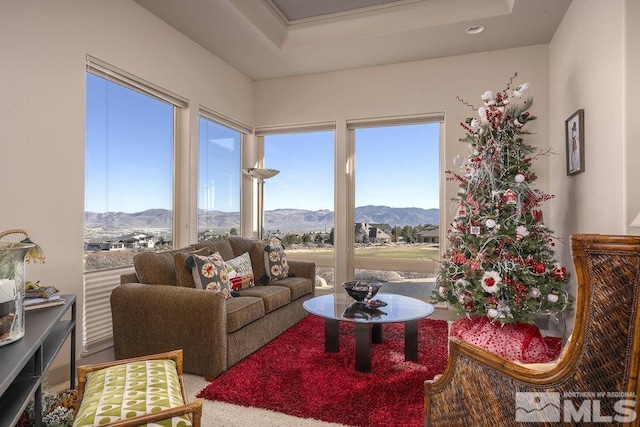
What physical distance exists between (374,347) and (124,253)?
2.41m

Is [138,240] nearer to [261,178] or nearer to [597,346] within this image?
[261,178]

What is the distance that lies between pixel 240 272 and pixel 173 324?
3.30 ft

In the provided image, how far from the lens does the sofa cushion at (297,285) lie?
392cm

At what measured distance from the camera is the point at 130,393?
1502 millimetres

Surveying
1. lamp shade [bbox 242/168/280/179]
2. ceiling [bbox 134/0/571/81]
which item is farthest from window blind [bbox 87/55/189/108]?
lamp shade [bbox 242/168/280/179]

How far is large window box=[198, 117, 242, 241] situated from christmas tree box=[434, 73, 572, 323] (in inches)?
109

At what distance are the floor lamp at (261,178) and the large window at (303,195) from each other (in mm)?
223

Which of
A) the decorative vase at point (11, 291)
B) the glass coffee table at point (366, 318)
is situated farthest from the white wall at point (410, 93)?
the decorative vase at point (11, 291)

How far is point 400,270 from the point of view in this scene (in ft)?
16.1

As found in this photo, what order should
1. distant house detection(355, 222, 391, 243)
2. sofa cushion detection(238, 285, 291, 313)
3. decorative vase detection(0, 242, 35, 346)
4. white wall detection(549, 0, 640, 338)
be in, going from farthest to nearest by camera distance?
1. distant house detection(355, 222, 391, 243)
2. sofa cushion detection(238, 285, 291, 313)
3. white wall detection(549, 0, 640, 338)
4. decorative vase detection(0, 242, 35, 346)

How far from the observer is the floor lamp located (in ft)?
15.8

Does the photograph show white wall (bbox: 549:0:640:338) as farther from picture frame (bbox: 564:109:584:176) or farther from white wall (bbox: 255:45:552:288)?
white wall (bbox: 255:45:552:288)

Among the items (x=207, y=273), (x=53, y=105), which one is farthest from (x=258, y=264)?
(x=53, y=105)

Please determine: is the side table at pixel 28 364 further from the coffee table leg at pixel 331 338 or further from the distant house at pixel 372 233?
the distant house at pixel 372 233
